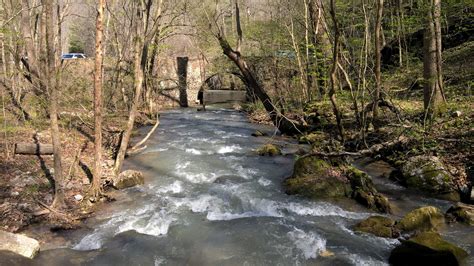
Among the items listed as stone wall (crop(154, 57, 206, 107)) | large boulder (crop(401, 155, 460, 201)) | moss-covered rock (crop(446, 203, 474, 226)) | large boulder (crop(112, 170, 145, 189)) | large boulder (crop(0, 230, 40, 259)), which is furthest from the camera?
stone wall (crop(154, 57, 206, 107))

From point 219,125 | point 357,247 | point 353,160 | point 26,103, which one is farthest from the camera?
point 219,125

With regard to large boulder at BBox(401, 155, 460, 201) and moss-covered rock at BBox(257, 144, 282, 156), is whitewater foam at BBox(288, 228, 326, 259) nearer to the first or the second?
large boulder at BBox(401, 155, 460, 201)

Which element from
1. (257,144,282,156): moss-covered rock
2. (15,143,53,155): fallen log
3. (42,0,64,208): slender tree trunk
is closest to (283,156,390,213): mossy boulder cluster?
(257,144,282,156): moss-covered rock

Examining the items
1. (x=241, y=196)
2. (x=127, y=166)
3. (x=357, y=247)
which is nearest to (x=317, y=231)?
(x=357, y=247)

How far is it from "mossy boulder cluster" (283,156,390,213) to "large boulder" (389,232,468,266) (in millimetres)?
2436

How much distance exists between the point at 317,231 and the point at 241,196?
283 cm

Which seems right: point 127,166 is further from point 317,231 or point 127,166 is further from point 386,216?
point 386,216

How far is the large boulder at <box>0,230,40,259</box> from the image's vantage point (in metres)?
7.02

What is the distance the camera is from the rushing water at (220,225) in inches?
290

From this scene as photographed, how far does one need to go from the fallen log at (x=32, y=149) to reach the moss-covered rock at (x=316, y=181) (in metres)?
8.05

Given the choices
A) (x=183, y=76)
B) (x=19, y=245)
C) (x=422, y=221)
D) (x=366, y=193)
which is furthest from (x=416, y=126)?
(x=183, y=76)

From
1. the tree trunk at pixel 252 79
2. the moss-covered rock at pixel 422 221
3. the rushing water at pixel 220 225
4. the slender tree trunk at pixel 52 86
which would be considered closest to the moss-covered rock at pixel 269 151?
the rushing water at pixel 220 225

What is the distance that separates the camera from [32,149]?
41.0 feet

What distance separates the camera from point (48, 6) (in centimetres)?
871
